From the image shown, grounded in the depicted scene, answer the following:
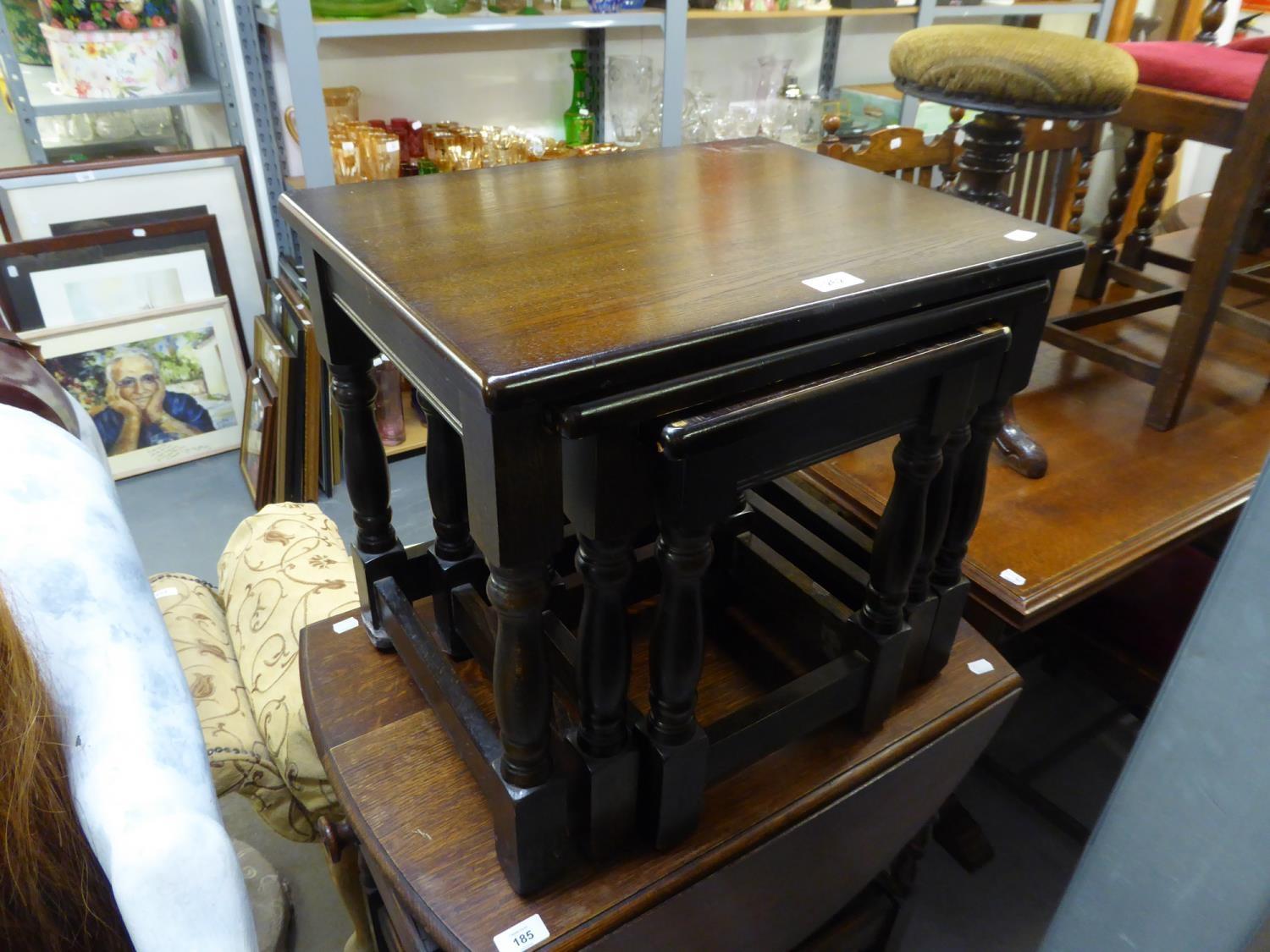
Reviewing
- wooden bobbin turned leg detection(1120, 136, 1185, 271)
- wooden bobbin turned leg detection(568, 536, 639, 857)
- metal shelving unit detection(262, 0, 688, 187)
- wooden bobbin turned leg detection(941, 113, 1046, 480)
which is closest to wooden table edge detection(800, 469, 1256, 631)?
wooden bobbin turned leg detection(941, 113, 1046, 480)

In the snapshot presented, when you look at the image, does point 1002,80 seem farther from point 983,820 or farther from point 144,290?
point 144,290

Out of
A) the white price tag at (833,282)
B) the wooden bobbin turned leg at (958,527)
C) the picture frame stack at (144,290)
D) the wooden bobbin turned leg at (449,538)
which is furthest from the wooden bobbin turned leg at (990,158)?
the picture frame stack at (144,290)

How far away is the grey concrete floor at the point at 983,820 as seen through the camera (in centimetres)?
127

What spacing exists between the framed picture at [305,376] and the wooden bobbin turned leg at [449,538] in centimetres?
111

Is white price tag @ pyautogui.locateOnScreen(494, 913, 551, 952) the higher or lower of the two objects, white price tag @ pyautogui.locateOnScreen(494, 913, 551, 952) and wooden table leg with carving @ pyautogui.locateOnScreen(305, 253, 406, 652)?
the lower

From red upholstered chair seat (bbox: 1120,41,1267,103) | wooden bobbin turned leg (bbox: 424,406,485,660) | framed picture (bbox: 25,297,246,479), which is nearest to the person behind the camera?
wooden bobbin turned leg (bbox: 424,406,485,660)

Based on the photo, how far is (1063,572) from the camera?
1044mm

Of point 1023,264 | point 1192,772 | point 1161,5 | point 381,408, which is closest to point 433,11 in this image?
point 381,408

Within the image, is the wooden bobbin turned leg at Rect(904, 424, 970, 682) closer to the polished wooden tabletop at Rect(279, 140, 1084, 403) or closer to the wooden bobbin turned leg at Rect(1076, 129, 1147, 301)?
the polished wooden tabletop at Rect(279, 140, 1084, 403)

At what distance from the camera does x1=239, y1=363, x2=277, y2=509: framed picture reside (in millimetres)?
1918

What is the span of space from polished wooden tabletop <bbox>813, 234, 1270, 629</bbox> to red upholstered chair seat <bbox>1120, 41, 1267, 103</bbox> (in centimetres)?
46

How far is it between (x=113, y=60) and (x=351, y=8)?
1.75ft

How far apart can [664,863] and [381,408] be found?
168 cm

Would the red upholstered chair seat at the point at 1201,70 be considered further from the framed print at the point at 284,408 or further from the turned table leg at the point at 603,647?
the framed print at the point at 284,408
